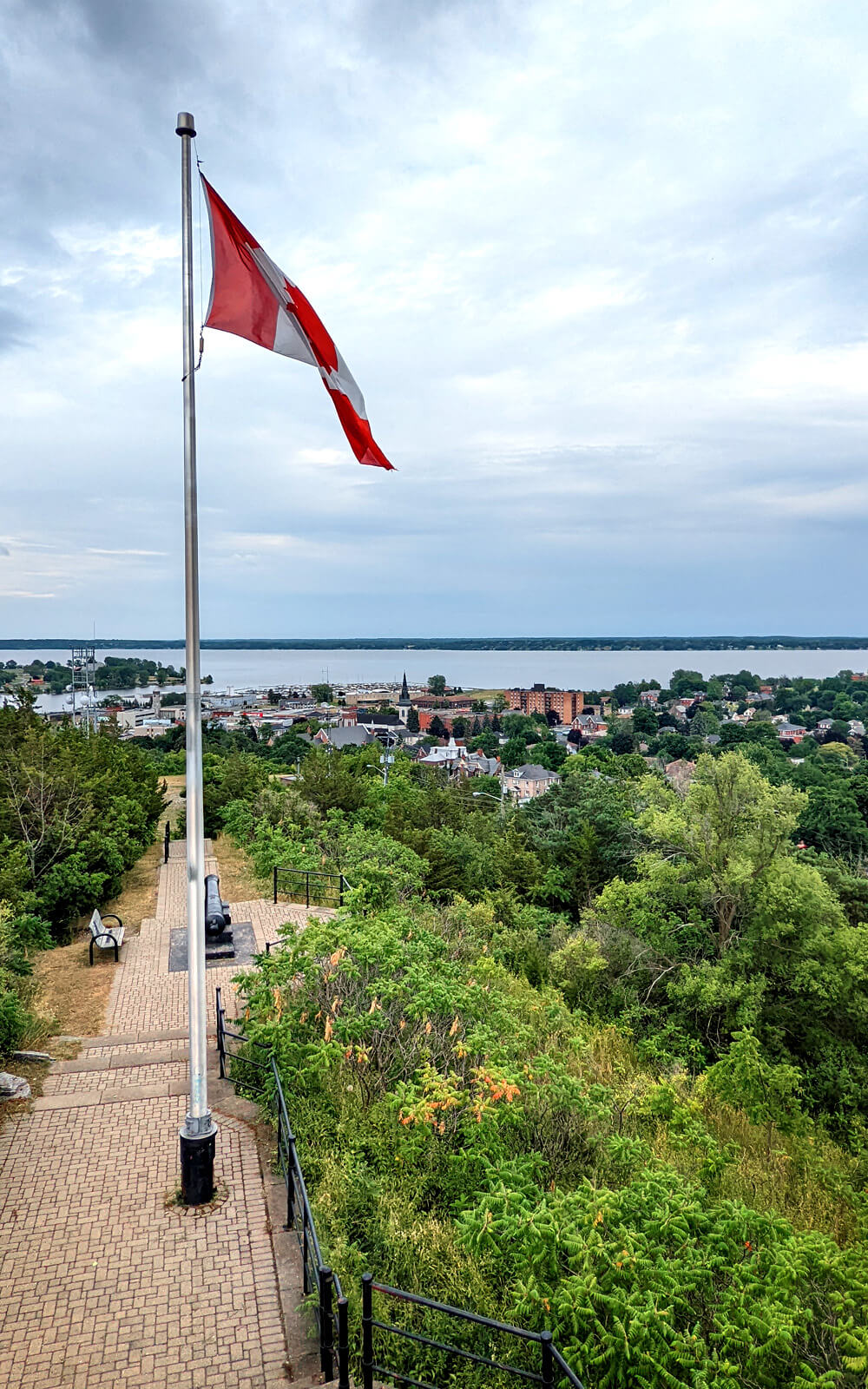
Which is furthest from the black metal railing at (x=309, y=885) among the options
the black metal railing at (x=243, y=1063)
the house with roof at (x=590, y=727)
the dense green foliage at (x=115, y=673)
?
the house with roof at (x=590, y=727)

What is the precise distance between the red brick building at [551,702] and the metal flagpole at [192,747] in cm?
15225

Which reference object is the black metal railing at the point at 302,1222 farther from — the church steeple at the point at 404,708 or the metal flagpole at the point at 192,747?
the church steeple at the point at 404,708

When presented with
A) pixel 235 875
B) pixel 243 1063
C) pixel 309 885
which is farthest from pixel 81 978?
pixel 235 875

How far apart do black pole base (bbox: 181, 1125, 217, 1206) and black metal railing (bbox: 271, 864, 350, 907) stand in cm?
1008

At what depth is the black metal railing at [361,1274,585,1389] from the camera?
4.21 metres

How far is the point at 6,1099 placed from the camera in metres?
8.70

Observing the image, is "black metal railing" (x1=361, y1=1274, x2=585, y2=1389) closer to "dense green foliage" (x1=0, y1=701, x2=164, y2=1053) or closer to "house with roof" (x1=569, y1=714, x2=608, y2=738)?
"dense green foliage" (x1=0, y1=701, x2=164, y2=1053)

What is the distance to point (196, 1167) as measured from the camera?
6.95 m

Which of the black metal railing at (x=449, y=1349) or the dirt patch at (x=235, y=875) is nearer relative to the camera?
the black metal railing at (x=449, y=1349)

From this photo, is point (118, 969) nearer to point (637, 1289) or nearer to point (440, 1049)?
point (440, 1049)

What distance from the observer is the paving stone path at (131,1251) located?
536 cm

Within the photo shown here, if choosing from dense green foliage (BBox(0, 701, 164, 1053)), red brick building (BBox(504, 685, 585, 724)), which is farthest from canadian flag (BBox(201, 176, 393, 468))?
red brick building (BBox(504, 685, 585, 724))

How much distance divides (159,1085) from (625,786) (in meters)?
34.3

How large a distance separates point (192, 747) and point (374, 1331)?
4.35m
